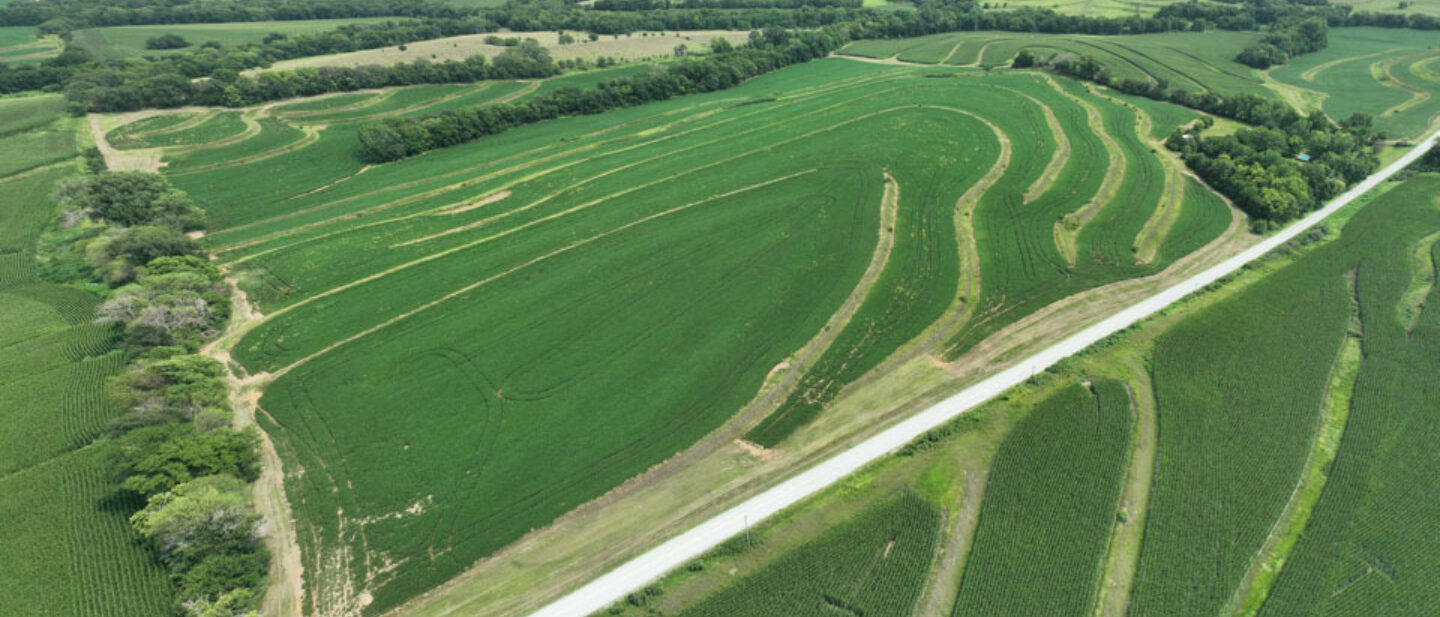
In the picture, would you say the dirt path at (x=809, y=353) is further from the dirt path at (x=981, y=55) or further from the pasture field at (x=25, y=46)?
the pasture field at (x=25, y=46)

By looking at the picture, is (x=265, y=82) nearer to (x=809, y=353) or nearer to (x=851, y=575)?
(x=809, y=353)

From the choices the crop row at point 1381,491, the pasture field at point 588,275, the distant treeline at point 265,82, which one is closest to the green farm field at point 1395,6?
the pasture field at point 588,275

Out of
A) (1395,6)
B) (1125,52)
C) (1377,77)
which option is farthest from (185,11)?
(1395,6)

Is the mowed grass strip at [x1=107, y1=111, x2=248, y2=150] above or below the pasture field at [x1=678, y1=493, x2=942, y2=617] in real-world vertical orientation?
above

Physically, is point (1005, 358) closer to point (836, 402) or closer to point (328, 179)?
point (836, 402)

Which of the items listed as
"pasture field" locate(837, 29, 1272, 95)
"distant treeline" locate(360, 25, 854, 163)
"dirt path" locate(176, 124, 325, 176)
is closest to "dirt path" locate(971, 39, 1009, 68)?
"pasture field" locate(837, 29, 1272, 95)

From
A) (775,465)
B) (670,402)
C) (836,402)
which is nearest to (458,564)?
(670,402)

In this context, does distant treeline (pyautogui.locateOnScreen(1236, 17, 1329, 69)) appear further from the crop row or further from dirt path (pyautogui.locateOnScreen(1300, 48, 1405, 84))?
the crop row
